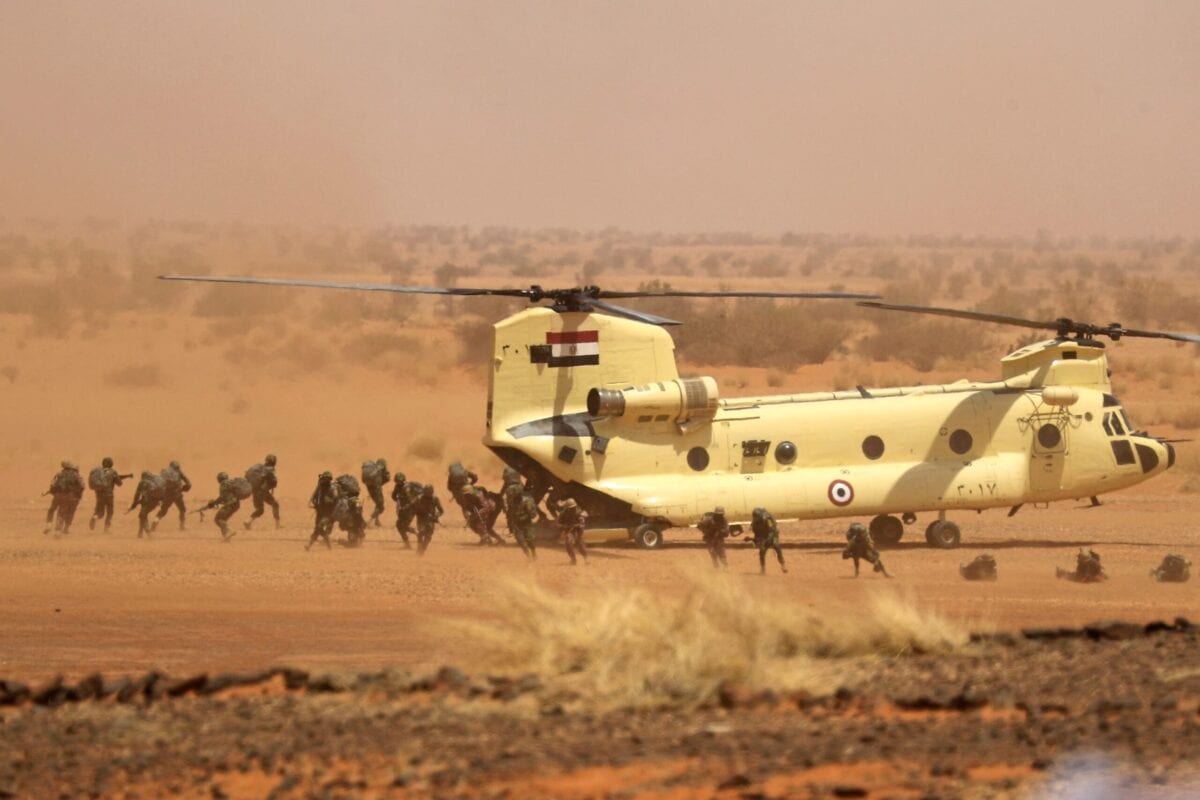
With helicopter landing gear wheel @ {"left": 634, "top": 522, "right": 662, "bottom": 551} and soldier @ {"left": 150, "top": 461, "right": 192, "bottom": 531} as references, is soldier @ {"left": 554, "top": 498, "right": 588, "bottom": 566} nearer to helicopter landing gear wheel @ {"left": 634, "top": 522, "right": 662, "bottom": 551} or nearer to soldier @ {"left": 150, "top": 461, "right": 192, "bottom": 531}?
helicopter landing gear wheel @ {"left": 634, "top": 522, "right": 662, "bottom": 551}

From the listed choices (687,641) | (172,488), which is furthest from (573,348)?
(687,641)

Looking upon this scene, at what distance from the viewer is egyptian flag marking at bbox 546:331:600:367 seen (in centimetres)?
2552

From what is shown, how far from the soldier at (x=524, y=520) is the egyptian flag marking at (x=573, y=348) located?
2.06m

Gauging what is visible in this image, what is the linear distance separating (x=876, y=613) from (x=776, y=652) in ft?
2.87

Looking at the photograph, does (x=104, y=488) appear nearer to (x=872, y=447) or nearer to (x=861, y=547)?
(x=872, y=447)

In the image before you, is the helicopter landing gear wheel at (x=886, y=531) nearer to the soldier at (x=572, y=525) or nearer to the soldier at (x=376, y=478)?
the soldier at (x=572, y=525)

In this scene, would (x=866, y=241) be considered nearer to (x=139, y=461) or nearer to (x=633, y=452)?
(x=139, y=461)

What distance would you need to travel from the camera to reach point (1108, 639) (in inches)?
520

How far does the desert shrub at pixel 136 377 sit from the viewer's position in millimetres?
45812

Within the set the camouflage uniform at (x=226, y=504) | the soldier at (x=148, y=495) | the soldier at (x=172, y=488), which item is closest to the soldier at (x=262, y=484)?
the camouflage uniform at (x=226, y=504)

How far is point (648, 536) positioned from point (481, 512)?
2.31 m

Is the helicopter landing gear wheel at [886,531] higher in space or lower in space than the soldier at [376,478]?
lower

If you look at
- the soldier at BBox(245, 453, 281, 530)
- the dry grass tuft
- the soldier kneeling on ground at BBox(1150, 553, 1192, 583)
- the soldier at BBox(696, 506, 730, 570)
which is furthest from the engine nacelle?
the dry grass tuft

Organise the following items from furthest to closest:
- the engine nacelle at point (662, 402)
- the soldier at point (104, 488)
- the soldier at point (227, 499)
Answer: the soldier at point (104, 488) < the soldier at point (227, 499) < the engine nacelle at point (662, 402)
